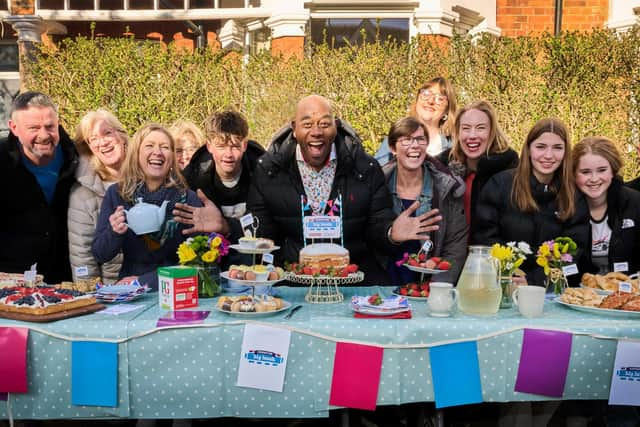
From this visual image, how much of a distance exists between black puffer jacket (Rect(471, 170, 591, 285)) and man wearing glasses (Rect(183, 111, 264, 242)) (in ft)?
4.43

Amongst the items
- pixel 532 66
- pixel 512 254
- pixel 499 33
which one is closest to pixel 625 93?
pixel 532 66

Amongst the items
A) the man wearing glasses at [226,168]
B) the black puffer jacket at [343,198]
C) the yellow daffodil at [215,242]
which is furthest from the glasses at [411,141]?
the yellow daffodil at [215,242]

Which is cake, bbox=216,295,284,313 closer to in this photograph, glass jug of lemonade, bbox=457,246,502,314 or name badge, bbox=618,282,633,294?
glass jug of lemonade, bbox=457,246,502,314

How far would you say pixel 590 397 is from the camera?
2607 millimetres

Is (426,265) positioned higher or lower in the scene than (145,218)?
lower

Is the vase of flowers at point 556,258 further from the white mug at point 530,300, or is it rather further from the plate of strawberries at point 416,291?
the plate of strawberries at point 416,291

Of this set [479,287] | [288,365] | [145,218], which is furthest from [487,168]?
[145,218]

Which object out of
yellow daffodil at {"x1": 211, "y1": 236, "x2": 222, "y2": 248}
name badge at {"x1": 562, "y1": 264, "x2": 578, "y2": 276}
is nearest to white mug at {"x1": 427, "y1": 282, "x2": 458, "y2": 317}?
name badge at {"x1": 562, "y1": 264, "x2": 578, "y2": 276}

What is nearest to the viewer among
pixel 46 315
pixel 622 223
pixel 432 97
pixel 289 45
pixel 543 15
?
pixel 46 315

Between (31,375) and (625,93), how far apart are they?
6.75m

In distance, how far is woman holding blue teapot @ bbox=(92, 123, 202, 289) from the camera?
320 centimetres

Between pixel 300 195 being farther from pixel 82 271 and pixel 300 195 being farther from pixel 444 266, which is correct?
pixel 82 271

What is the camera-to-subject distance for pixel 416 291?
2992 mm

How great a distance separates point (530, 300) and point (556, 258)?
1.20ft
